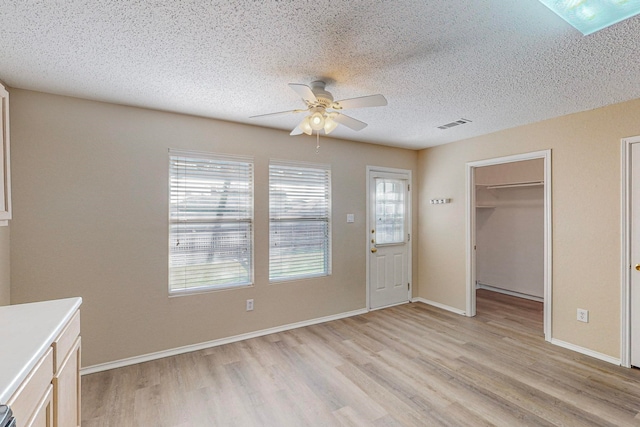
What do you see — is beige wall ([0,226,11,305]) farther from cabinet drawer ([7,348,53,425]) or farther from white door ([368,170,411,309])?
white door ([368,170,411,309])

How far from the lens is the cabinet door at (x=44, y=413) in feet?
3.93

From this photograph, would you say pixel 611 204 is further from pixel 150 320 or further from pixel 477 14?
pixel 150 320

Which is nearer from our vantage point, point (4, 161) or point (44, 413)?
point (44, 413)

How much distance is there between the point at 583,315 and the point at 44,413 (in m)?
4.27

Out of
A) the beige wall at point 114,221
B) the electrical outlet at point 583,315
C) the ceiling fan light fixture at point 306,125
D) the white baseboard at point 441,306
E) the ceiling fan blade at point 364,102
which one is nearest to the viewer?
the ceiling fan blade at point 364,102

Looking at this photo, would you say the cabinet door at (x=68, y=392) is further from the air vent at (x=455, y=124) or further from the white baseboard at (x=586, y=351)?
the white baseboard at (x=586, y=351)

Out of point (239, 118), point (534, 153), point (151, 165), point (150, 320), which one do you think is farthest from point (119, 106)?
point (534, 153)

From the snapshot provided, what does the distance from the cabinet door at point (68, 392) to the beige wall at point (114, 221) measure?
43.4 inches

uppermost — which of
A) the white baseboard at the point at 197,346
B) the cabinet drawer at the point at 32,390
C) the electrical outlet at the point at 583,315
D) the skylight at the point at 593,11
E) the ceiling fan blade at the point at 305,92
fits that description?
the skylight at the point at 593,11

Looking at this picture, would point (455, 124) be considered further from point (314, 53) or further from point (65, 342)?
point (65, 342)

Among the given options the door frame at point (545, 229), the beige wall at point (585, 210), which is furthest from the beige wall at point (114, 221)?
the beige wall at point (585, 210)

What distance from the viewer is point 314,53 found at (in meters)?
1.96

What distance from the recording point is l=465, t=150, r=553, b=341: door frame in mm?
3336

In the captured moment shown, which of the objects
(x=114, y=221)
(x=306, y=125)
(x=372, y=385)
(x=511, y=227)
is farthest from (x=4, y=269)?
(x=511, y=227)
